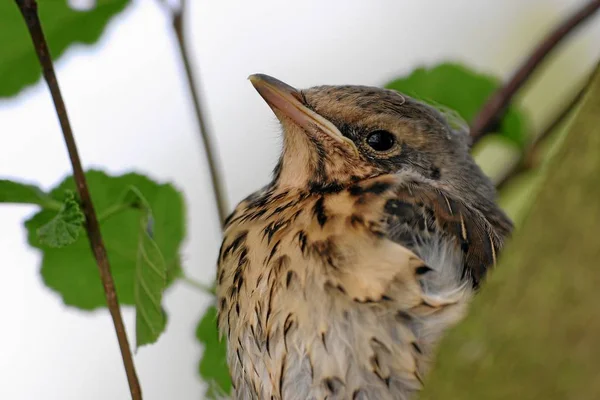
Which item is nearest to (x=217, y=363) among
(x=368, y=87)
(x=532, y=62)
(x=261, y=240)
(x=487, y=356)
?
(x=261, y=240)

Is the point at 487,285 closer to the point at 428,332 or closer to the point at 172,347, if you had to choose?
the point at 428,332

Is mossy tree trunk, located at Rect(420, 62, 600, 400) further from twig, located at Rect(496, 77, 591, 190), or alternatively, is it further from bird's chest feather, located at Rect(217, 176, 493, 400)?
twig, located at Rect(496, 77, 591, 190)

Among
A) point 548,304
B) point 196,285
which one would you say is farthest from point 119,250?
point 548,304

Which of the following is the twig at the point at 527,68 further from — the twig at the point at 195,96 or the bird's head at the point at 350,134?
the twig at the point at 195,96

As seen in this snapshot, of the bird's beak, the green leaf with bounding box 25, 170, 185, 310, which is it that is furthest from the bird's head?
the green leaf with bounding box 25, 170, 185, 310

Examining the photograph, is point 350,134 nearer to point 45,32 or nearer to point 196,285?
point 196,285

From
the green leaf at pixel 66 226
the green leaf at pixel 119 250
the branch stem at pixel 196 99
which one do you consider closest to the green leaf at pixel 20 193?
the green leaf at pixel 66 226

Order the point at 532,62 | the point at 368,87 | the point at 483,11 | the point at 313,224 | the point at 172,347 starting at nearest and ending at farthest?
the point at 313,224
the point at 368,87
the point at 532,62
the point at 172,347
the point at 483,11
